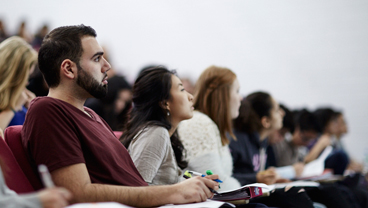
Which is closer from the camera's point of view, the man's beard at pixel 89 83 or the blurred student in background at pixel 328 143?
the man's beard at pixel 89 83

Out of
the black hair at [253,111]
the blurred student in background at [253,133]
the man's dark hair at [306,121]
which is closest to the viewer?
the blurred student in background at [253,133]

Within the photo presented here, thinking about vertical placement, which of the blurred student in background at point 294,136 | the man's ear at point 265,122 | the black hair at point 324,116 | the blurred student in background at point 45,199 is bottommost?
the blurred student in background at point 294,136

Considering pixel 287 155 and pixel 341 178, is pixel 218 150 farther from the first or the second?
pixel 287 155

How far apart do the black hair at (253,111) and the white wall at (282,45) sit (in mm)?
3471

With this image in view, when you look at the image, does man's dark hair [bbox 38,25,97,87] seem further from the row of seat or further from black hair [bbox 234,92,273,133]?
black hair [bbox 234,92,273,133]

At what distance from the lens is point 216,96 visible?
2531 mm

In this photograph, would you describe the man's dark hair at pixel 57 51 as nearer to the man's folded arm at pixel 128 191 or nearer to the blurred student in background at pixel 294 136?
the man's folded arm at pixel 128 191

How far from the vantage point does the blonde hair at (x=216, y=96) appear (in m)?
2.50

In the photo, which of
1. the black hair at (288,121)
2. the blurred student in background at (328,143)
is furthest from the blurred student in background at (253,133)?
the black hair at (288,121)

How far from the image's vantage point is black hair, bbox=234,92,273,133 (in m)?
3.04

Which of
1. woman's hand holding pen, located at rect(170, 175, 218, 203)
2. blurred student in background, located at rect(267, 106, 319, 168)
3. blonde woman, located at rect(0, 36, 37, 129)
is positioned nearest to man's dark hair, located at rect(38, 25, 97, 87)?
woman's hand holding pen, located at rect(170, 175, 218, 203)

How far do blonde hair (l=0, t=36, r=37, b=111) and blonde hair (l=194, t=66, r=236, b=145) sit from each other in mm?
1051

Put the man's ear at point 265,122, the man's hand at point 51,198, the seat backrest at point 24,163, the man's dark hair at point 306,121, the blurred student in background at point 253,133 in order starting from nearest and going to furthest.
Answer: the man's hand at point 51,198
the seat backrest at point 24,163
the blurred student in background at point 253,133
the man's ear at point 265,122
the man's dark hair at point 306,121

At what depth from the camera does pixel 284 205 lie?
78.3 inches
